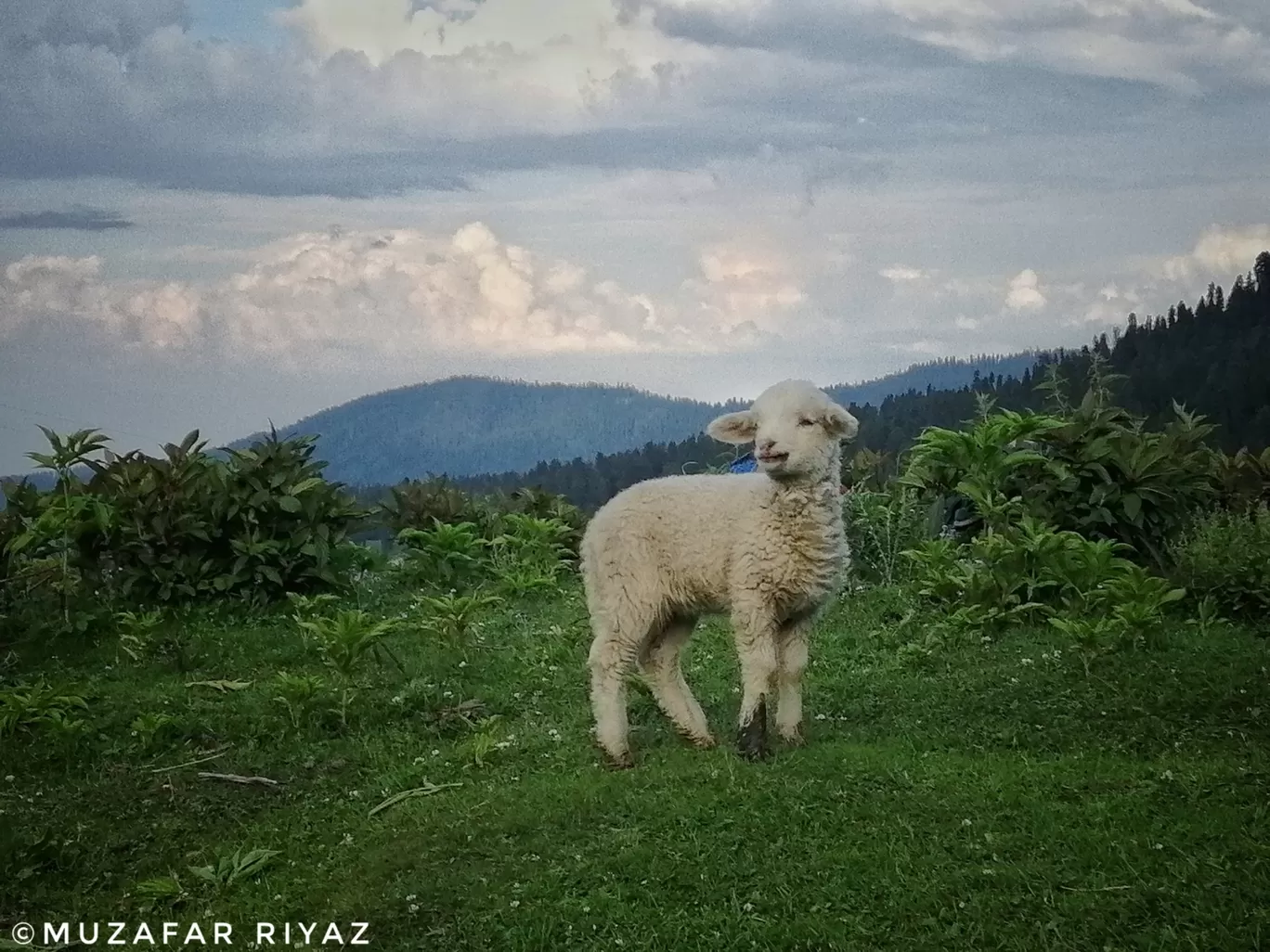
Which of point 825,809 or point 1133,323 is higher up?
point 1133,323

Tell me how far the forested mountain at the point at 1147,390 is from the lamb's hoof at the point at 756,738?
3465 mm

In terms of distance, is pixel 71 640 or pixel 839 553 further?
pixel 71 640

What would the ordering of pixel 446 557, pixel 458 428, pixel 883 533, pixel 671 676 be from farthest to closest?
pixel 458 428
pixel 446 557
pixel 883 533
pixel 671 676

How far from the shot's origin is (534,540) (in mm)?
9523

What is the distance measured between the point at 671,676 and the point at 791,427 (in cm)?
127

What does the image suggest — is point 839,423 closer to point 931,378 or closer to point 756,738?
point 756,738

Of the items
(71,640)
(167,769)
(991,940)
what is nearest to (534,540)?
(71,640)

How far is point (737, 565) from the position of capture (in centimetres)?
516

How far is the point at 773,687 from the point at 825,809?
1023 mm

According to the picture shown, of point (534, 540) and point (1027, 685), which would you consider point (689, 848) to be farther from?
point (534, 540)

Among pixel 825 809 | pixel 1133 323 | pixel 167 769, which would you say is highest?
pixel 1133 323

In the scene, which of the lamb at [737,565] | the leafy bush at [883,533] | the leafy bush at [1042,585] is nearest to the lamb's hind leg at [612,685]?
the lamb at [737,565]

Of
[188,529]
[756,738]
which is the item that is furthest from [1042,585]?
[188,529]

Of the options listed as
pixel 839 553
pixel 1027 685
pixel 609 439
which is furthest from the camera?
pixel 609 439
